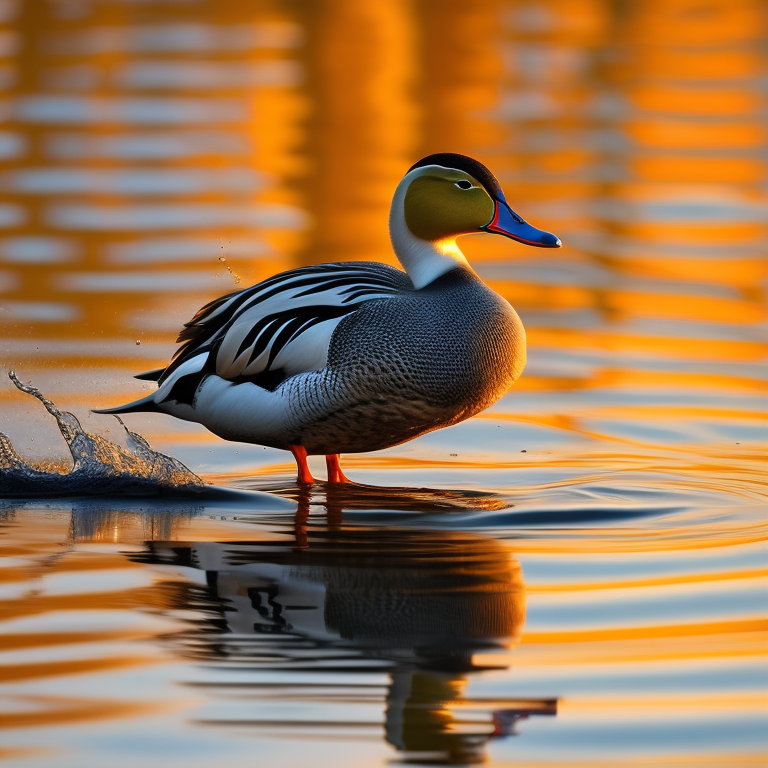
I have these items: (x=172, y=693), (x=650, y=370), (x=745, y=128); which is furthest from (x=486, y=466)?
(x=745, y=128)

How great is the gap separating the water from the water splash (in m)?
0.07

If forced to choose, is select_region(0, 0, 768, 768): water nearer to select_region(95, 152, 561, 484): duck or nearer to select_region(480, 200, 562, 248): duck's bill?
select_region(95, 152, 561, 484): duck

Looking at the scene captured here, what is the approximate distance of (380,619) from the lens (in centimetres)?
535

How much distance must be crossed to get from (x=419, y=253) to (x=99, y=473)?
180 centimetres

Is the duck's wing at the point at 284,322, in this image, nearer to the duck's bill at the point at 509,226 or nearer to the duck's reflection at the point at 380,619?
the duck's bill at the point at 509,226

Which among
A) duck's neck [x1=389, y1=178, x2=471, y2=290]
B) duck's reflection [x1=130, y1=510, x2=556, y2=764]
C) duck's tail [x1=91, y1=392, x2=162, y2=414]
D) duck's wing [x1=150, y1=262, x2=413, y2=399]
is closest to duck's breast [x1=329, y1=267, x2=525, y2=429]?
duck's wing [x1=150, y1=262, x2=413, y2=399]

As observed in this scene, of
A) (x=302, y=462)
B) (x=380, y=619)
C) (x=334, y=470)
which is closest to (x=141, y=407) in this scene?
(x=302, y=462)

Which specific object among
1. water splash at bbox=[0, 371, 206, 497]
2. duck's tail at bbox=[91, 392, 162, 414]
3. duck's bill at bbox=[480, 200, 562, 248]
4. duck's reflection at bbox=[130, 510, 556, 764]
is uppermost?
duck's bill at bbox=[480, 200, 562, 248]

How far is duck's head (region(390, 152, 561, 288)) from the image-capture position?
7.74 metres

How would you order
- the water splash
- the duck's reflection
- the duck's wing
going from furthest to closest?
1. the duck's wing
2. the water splash
3. the duck's reflection

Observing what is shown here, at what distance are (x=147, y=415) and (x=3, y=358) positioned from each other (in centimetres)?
122

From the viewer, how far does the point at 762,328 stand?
10.5 meters

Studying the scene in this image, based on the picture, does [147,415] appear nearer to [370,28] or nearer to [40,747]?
[40,747]

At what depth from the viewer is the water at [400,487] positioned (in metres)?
4.50
